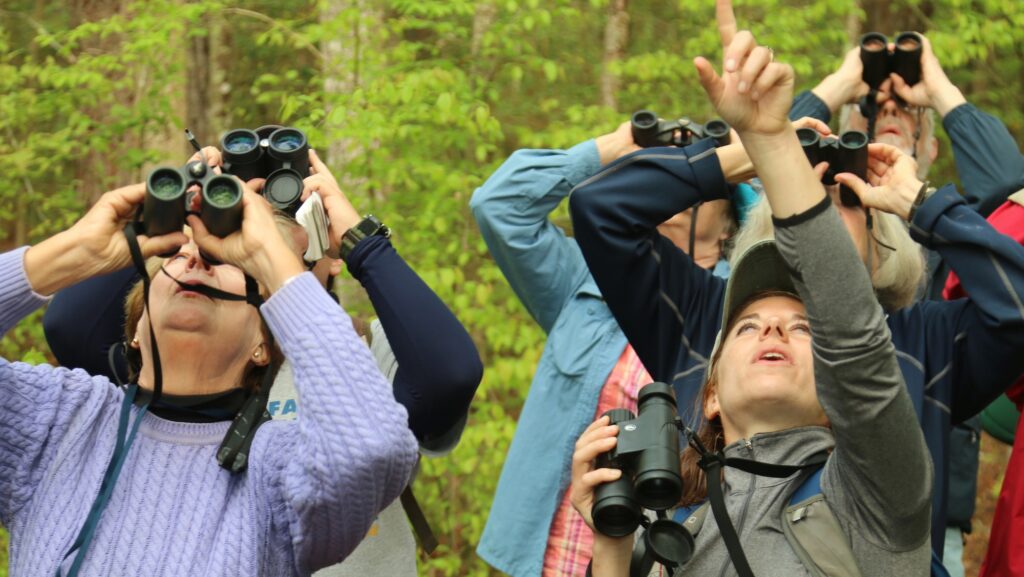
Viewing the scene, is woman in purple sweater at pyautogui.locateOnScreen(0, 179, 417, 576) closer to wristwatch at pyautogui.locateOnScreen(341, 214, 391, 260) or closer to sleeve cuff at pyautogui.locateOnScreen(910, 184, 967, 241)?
A: wristwatch at pyautogui.locateOnScreen(341, 214, 391, 260)

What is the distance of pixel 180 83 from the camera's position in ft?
23.1

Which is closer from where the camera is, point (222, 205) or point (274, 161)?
point (222, 205)

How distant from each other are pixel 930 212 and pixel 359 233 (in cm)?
135

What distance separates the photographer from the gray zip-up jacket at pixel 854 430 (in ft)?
7.61

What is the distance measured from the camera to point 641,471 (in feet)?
8.05

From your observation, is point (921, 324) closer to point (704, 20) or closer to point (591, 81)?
point (704, 20)

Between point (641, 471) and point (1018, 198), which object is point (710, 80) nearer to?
point (641, 471)

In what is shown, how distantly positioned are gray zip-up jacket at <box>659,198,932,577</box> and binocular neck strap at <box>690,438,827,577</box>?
0.05 m

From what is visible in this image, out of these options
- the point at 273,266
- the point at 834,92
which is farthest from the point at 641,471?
the point at 834,92

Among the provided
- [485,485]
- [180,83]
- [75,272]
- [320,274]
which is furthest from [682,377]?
[180,83]

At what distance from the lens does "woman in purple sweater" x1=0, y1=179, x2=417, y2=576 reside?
96.1 inches

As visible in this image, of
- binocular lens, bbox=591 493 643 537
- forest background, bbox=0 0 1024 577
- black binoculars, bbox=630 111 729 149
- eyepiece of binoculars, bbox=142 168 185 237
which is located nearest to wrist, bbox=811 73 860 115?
black binoculars, bbox=630 111 729 149

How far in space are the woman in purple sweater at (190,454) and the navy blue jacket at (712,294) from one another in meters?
→ 0.86

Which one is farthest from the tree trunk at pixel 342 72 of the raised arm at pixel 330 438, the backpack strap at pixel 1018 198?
the raised arm at pixel 330 438
